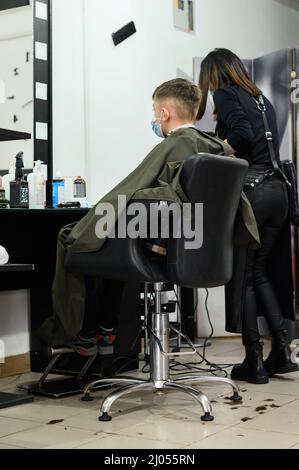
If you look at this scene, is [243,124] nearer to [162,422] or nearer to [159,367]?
[159,367]

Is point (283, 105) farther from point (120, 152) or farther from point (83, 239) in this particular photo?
point (83, 239)

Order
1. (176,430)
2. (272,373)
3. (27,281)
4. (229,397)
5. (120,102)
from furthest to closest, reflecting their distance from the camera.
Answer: (120,102) → (27,281) → (272,373) → (229,397) → (176,430)

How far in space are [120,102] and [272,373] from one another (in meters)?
1.84

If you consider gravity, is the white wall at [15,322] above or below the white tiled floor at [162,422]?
above

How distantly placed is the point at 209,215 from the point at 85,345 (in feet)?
2.68

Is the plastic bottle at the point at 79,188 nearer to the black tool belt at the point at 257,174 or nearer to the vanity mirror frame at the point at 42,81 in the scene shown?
the vanity mirror frame at the point at 42,81

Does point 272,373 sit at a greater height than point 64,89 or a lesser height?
lesser

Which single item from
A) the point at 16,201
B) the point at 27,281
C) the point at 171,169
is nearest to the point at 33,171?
the point at 16,201

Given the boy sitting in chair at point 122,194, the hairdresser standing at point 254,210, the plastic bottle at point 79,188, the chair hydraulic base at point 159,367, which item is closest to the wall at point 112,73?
the plastic bottle at point 79,188

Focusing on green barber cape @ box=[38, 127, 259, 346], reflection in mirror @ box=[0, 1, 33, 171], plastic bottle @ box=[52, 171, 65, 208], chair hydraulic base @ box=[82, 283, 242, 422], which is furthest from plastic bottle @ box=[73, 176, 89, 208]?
chair hydraulic base @ box=[82, 283, 242, 422]

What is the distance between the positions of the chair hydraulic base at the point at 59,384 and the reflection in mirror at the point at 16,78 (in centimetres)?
102

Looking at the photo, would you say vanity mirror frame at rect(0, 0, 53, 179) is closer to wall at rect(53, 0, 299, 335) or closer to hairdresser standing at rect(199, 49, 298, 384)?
wall at rect(53, 0, 299, 335)

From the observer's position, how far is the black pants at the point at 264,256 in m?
3.17

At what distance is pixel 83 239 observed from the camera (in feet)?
8.68
